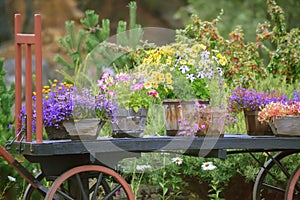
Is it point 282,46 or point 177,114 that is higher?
point 282,46

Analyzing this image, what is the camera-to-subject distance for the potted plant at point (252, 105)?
187 inches

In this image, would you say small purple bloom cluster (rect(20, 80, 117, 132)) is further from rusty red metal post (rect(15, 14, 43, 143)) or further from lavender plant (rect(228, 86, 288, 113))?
lavender plant (rect(228, 86, 288, 113))

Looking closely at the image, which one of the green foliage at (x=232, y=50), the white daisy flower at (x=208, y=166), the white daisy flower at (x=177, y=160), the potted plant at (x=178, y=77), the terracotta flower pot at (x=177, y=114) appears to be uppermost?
the green foliage at (x=232, y=50)

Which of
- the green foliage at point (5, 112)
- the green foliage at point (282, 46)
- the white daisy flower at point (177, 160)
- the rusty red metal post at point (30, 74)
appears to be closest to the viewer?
the rusty red metal post at point (30, 74)

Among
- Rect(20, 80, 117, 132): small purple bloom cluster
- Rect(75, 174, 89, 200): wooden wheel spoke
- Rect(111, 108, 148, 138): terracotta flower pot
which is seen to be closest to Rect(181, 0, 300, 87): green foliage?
Rect(111, 108, 148, 138): terracotta flower pot

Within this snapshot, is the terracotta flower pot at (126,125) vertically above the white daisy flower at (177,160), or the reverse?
the terracotta flower pot at (126,125)

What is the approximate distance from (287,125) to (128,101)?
A: 989 millimetres

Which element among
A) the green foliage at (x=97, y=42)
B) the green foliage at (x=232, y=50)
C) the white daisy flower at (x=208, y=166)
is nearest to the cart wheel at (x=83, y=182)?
the white daisy flower at (x=208, y=166)

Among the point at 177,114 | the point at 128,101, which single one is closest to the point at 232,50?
the point at 177,114

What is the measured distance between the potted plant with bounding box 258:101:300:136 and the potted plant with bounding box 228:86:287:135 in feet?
0.33

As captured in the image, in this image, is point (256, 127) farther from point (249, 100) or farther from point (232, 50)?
point (232, 50)

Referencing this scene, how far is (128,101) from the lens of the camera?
4.42 meters

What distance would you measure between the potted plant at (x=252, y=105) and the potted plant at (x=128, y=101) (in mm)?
707

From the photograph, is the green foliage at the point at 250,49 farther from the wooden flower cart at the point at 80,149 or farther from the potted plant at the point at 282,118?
the wooden flower cart at the point at 80,149
